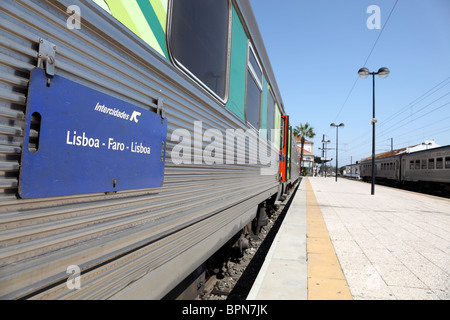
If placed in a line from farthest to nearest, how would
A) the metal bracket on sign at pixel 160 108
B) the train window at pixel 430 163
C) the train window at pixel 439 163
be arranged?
1. the train window at pixel 430 163
2. the train window at pixel 439 163
3. the metal bracket on sign at pixel 160 108

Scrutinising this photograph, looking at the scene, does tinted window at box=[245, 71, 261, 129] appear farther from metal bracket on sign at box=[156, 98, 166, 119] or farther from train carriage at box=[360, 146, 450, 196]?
train carriage at box=[360, 146, 450, 196]

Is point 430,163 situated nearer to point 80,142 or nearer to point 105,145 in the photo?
Answer: point 105,145

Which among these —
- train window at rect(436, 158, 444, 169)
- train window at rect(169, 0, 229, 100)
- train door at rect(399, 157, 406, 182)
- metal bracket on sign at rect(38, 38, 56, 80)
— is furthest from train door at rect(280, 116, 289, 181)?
train door at rect(399, 157, 406, 182)

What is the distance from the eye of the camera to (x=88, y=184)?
3.97 feet

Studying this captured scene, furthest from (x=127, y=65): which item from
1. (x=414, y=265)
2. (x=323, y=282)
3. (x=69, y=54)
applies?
(x=414, y=265)

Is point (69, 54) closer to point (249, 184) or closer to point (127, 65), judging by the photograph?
point (127, 65)

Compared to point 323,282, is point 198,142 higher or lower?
higher

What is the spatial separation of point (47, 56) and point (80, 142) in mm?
313

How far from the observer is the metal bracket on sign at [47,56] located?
1.00 meters

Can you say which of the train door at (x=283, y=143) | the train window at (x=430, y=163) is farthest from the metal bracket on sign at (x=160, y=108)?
the train window at (x=430, y=163)

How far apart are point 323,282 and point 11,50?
3.25 metres

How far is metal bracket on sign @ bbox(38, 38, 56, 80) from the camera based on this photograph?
100 cm

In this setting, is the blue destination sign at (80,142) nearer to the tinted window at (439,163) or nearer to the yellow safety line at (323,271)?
the yellow safety line at (323,271)

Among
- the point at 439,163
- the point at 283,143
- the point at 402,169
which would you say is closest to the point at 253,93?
the point at 283,143
